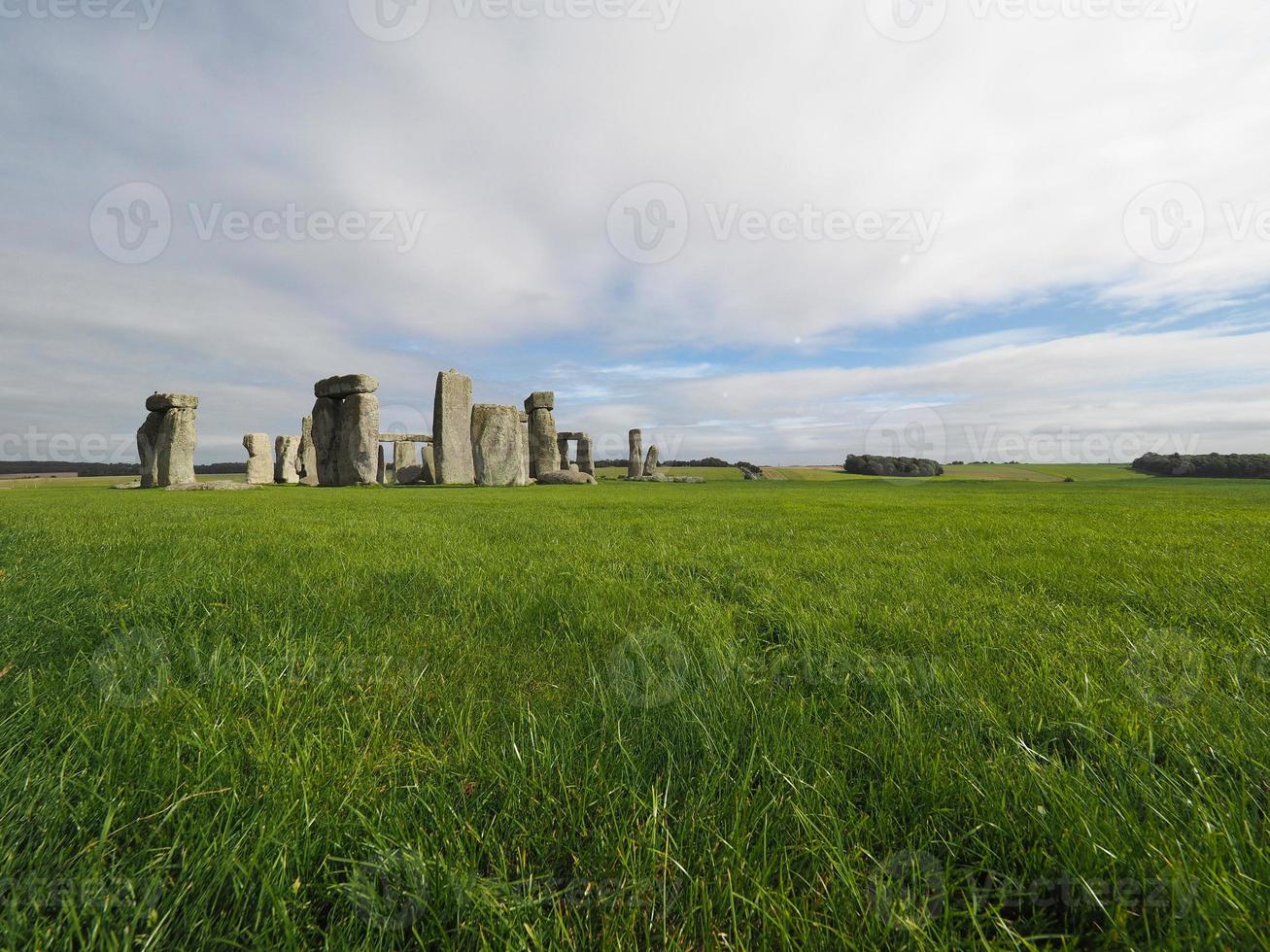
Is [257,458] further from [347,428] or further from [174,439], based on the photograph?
[347,428]

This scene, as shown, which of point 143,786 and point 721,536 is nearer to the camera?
point 143,786

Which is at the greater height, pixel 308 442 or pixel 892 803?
pixel 308 442

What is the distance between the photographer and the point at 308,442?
26984 mm

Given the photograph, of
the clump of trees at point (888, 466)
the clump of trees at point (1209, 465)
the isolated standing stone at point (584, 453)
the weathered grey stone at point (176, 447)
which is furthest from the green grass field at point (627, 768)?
the clump of trees at point (1209, 465)

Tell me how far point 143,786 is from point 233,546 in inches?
135

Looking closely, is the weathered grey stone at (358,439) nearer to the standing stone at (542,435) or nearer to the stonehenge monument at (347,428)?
the stonehenge monument at (347,428)

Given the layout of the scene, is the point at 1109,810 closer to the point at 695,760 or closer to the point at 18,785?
the point at 695,760

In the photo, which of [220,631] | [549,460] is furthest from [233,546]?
[549,460]

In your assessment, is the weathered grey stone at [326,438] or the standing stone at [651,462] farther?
the standing stone at [651,462]

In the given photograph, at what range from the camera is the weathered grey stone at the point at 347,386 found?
59.6 ft
